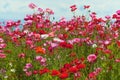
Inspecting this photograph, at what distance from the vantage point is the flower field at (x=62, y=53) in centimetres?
537

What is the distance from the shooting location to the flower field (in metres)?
5.37

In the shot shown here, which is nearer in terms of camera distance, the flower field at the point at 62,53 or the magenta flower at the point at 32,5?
the flower field at the point at 62,53

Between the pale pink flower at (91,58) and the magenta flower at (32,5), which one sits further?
the magenta flower at (32,5)

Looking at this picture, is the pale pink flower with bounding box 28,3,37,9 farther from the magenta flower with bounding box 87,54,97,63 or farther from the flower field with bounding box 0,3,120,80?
the magenta flower with bounding box 87,54,97,63

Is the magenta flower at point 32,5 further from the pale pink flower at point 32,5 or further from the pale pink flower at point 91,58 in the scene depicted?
the pale pink flower at point 91,58

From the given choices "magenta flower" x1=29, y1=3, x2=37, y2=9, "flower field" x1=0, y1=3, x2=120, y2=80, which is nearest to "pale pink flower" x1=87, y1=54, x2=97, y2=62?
"flower field" x1=0, y1=3, x2=120, y2=80

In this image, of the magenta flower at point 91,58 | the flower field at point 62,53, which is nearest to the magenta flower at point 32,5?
the flower field at point 62,53

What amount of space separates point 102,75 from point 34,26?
4.30 metres

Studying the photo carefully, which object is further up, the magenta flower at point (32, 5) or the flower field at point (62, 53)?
the magenta flower at point (32, 5)

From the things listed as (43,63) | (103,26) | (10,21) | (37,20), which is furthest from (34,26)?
(43,63)

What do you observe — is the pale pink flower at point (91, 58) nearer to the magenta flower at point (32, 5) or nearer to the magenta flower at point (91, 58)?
the magenta flower at point (91, 58)

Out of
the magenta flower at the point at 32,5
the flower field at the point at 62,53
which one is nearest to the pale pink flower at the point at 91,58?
the flower field at the point at 62,53

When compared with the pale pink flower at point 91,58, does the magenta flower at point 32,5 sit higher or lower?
higher

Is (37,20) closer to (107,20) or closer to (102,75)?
(107,20)
